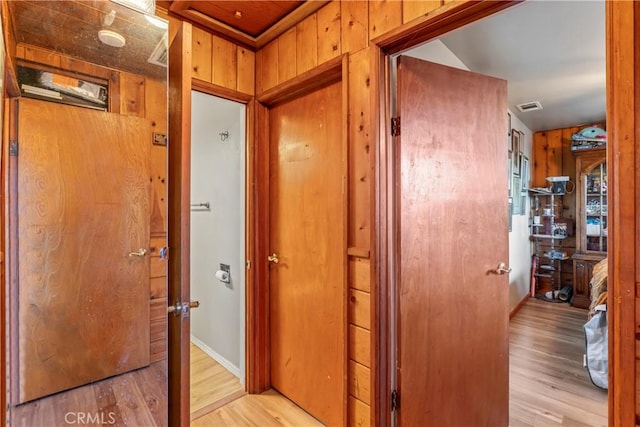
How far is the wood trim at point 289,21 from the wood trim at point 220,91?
0.36m

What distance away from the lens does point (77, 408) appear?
134 centimetres

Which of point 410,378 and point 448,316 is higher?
point 448,316

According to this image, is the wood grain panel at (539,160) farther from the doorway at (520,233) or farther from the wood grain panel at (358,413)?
the wood grain panel at (358,413)

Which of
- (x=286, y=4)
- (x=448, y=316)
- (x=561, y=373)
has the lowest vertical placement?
(x=561, y=373)

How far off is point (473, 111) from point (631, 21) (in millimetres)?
808

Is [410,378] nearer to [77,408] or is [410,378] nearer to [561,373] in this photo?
[77,408]

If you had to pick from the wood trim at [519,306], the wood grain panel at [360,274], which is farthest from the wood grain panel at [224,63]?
the wood trim at [519,306]

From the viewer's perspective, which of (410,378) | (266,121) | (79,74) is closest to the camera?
(79,74)

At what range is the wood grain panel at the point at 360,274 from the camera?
1564 mm

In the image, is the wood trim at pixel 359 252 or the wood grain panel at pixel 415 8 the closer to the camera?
the wood grain panel at pixel 415 8

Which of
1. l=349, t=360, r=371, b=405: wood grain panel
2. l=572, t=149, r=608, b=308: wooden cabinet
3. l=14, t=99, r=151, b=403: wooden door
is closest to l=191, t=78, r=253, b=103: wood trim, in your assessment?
l=14, t=99, r=151, b=403: wooden door

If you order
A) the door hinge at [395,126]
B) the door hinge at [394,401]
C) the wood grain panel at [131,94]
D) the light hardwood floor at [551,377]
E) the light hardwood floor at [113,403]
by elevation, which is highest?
the wood grain panel at [131,94]

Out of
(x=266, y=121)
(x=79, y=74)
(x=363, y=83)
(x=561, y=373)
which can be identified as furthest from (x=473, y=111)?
(x=561, y=373)

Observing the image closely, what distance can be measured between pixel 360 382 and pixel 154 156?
4.90 feet
